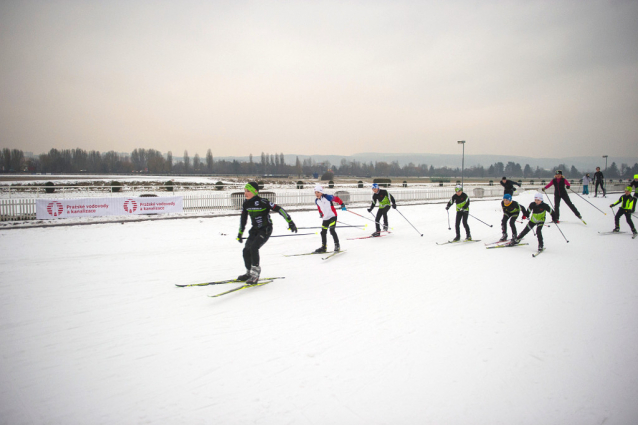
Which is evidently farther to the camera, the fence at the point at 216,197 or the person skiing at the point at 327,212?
the fence at the point at 216,197

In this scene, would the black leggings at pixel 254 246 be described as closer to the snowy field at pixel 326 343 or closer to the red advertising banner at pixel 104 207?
the snowy field at pixel 326 343

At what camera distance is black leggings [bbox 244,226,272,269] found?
6824 mm

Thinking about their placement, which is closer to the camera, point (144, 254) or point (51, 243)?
point (144, 254)

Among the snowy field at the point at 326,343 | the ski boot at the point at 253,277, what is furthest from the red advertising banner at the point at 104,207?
the ski boot at the point at 253,277

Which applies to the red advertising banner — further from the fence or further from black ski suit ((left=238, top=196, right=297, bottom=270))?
black ski suit ((left=238, top=196, right=297, bottom=270))

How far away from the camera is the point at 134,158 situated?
418 ft

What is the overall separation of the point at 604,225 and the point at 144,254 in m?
18.9

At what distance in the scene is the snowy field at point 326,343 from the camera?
126 inches

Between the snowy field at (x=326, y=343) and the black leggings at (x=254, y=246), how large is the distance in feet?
2.00

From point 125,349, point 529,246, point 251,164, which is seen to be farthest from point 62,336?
point 251,164

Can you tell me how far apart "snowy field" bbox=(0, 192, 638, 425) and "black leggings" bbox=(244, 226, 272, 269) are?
24.0 inches

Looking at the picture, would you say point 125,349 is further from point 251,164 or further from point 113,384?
point 251,164

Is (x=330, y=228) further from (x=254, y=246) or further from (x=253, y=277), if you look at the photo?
(x=253, y=277)

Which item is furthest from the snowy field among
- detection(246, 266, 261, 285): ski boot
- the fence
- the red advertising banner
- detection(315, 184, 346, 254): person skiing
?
the fence
